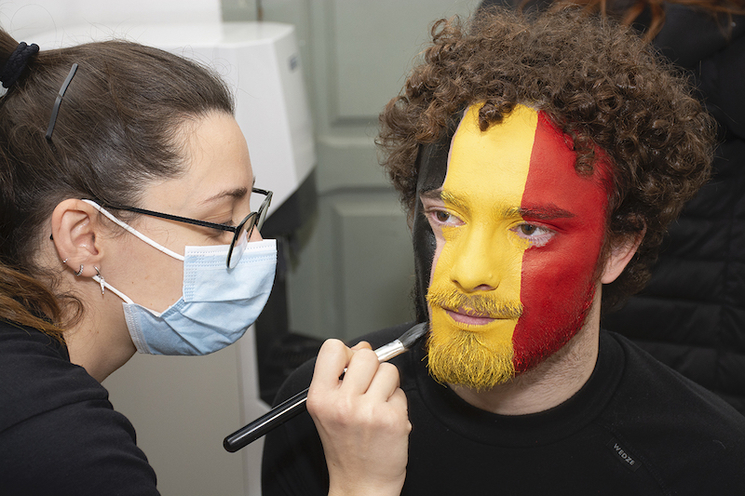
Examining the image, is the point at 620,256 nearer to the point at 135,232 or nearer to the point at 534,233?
the point at 534,233

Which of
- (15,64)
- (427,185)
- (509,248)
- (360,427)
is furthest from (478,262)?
(15,64)

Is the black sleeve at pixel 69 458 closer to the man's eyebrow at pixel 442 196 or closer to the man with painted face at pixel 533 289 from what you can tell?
the man with painted face at pixel 533 289

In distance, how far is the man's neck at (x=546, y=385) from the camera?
1030mm

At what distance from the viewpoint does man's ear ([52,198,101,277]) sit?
920mm

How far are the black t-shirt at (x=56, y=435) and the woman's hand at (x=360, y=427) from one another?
0.24 metres

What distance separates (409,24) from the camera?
2129 mm

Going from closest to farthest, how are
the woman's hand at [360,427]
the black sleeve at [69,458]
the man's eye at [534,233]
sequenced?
the black sleeve at [69,458] → the woman's hand at [360,427] → the man's eye at [534,233]

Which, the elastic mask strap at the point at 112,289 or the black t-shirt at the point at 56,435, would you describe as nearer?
the black t-shirt at the point at 56,435

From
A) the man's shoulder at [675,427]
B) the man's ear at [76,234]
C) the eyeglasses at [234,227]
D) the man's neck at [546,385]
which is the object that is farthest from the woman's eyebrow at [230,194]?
the man's shoulder at [675,427]

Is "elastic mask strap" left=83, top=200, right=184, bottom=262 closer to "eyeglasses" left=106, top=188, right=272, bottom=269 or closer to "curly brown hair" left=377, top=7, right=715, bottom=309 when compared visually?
"eyeglasses" left=106, top=188, right=272, bottom=269

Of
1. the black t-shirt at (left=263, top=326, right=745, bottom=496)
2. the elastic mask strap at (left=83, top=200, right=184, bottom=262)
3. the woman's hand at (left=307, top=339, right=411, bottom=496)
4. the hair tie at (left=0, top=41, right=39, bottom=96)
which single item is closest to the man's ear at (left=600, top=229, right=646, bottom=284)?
the black t-shirt at (left=263, top=326, right=745, bottom=496)

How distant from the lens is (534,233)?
3.09 feet

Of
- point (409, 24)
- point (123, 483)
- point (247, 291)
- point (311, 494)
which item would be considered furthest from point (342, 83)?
point (123, 483)

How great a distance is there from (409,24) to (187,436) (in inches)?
57.9
